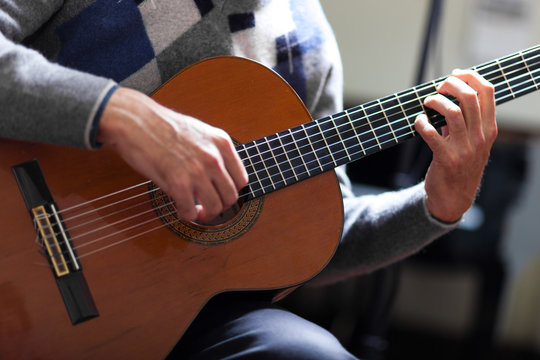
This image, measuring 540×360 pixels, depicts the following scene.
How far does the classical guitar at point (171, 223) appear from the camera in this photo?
80cm

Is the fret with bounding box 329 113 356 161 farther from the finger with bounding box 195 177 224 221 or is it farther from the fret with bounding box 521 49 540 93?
the fret with bounding box 521 49 540 93

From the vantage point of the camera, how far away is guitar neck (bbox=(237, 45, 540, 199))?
88cm

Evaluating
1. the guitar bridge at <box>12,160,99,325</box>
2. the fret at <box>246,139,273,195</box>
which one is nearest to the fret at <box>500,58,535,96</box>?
the fret at <box>246,139,273,195</box>

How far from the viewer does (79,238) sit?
823 millimetres

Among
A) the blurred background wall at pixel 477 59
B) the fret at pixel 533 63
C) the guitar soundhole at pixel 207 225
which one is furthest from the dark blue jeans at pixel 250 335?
the blurred background wall at pixel 477 59

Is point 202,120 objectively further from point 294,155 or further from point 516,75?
point 516,75

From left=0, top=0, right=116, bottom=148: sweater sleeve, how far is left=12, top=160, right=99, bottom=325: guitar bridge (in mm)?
69

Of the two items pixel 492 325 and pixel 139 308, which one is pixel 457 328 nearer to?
pixel 492 325

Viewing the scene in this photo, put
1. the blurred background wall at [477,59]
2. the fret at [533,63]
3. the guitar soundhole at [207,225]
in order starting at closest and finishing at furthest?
1. the guitar soundhole at [207,225]
2. the fret at [533,63]
3. the blurred background wall at [477,59]

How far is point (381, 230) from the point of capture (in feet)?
3.50

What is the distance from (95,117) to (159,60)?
0.25 metres

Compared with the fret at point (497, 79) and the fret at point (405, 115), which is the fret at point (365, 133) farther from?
the fret at point (497, 79)

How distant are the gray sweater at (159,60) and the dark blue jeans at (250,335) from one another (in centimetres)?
27

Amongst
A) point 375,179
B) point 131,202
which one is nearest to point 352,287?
point 375,179
